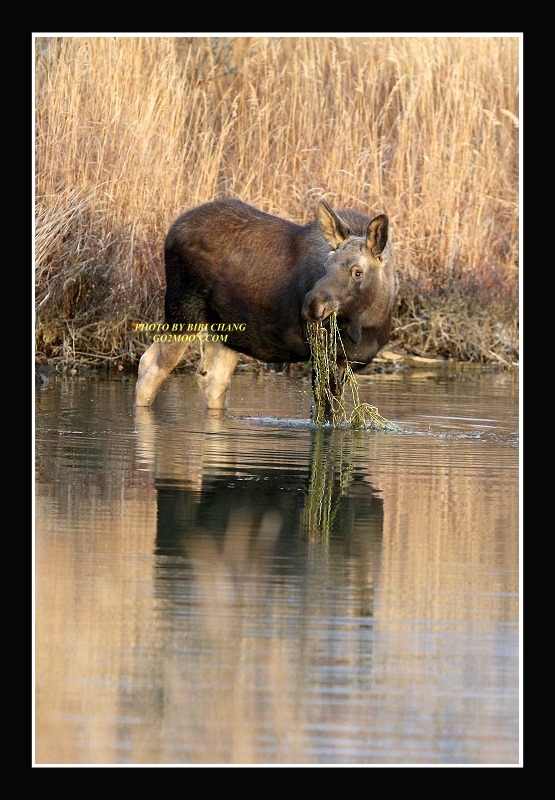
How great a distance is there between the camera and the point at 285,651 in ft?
19.2

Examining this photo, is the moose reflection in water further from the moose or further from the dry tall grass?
the dry tall grass

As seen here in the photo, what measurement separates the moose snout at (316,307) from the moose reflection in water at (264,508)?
94cm

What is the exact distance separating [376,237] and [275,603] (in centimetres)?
576

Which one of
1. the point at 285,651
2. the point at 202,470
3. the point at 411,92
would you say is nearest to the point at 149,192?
the point at 411,92

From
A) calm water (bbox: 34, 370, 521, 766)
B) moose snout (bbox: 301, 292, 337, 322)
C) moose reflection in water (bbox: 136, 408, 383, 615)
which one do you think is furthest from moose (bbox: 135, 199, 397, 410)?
calm water (bbox: 34, 370, 521, 766)

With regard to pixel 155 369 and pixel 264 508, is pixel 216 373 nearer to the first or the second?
pixel 155 369

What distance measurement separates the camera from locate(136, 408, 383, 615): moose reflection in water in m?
7.21

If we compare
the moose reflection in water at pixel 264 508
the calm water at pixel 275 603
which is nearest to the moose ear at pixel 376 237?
the moose reflection in water at pixel 264 508

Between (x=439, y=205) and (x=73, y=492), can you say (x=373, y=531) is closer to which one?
(x=73, y=492)

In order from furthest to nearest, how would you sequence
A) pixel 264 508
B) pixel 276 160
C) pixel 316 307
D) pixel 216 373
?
pixel 276 160 → pixel 216 373 → pixel 316 307 → pixel 264 508

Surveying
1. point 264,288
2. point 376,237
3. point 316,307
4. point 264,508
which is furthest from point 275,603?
point 264,288

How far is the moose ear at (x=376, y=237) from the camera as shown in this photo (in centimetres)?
1162

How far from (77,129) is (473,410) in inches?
212

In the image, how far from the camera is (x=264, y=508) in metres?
8.30
